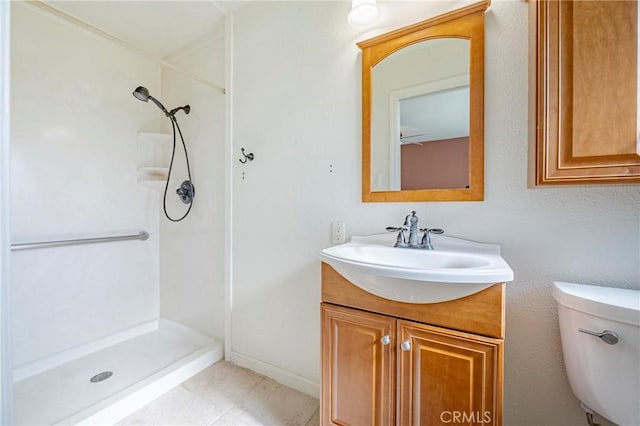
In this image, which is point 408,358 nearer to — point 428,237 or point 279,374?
point 428,237

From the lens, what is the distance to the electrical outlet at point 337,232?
55.3 inches

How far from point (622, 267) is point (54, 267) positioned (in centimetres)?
297

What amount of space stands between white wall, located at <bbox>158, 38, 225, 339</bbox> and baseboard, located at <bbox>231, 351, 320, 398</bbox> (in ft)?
0.90

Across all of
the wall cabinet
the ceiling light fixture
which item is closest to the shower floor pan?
the wall cabinet

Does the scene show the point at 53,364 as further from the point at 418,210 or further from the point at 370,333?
the point at 418,210

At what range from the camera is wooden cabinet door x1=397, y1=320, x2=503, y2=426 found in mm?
794

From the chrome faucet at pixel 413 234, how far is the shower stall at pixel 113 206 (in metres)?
1.31

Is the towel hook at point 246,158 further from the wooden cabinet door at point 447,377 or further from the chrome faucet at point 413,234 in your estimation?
the wooden cabinet door at point 447,377

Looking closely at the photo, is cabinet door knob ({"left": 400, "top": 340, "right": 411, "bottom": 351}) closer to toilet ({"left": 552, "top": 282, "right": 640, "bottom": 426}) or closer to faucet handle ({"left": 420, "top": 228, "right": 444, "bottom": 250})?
faucet handle ({"left": 420, "top": 228, "right": 444, "bottom": 250})

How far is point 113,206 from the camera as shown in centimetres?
207

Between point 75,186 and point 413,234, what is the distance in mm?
2272

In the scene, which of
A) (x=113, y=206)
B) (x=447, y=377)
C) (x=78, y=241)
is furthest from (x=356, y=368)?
(x=113, y=206)

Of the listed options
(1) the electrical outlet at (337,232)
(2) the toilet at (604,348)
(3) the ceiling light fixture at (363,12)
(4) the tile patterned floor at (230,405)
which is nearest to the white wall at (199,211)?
(4) the tile patterned floor at (230,405)

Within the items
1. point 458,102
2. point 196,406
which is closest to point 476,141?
point 458,102
